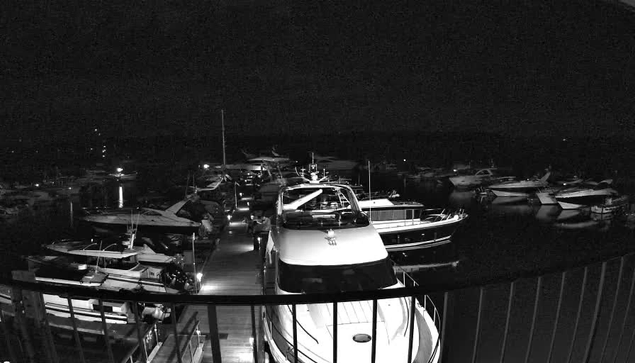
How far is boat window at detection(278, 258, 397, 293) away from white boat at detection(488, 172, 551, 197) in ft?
119

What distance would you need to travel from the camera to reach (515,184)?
37469 mm

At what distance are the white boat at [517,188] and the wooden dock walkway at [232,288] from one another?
30.1 m

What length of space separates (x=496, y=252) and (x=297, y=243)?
1889cm

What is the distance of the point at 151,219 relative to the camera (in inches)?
813

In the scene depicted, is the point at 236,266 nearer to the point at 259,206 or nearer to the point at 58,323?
the point at 58,323

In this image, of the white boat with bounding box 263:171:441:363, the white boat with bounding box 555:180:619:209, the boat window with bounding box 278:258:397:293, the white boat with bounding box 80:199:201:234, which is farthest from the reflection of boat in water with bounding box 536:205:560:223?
the boat window with bounding box 278:258:397:293

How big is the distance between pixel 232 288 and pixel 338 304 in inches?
216

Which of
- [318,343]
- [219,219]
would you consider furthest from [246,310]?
[219,219]

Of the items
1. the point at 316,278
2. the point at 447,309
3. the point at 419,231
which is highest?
the point at 447,309

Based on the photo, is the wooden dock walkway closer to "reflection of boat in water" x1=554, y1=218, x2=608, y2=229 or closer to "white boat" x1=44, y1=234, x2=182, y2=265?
"white boat" x1=44, y1=234, x2=182, y2=265

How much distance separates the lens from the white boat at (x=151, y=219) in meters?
20.3

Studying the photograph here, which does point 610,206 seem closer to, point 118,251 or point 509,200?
point 509,200

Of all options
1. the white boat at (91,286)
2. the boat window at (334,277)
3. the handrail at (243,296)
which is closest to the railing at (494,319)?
the handrail at (243,296)

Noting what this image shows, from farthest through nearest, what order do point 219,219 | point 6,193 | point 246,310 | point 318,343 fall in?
1. point 6,193
2. point 219,219
3. point 246,310
4. point 318,343
